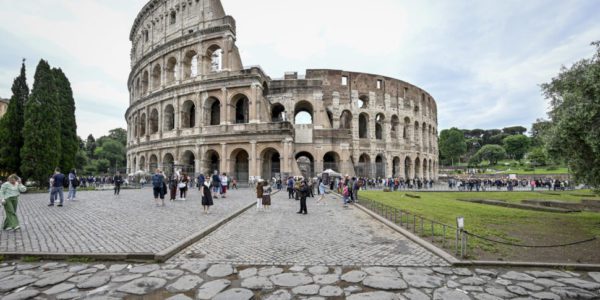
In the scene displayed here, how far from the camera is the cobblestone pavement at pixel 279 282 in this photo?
3.70m

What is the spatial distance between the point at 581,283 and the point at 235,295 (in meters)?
4.83

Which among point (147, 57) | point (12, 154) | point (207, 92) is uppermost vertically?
point (147, 57)

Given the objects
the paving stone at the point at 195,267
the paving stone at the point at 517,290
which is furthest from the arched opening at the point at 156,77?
the paving stone at the point at 517,290

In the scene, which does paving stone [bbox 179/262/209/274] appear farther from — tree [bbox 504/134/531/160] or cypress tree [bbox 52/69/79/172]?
tree [bbox 504/134/531/160]

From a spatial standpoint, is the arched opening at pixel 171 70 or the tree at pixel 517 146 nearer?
the arched opening at pixel 171 70

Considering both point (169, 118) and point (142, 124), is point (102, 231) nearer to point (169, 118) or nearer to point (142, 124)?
point (169, 118)

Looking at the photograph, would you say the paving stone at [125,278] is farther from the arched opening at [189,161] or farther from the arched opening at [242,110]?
the arched opening at [189,161]

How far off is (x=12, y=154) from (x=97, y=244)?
2405 centimetres

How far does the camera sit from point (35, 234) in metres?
6.53

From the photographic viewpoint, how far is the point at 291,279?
13.8 ft

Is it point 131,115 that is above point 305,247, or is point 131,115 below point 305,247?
above

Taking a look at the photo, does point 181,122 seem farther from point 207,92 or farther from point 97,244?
point 97,244

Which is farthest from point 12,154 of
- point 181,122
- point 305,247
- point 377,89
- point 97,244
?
→ point 377,89

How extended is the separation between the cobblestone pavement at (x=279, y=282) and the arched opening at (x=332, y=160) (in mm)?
23258
